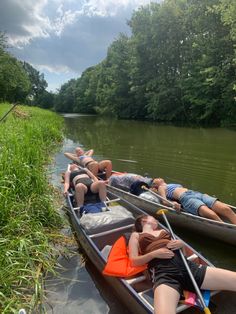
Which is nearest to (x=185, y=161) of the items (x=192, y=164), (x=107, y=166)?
(x=192, y=164)

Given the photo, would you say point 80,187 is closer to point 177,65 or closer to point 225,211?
point 225,211

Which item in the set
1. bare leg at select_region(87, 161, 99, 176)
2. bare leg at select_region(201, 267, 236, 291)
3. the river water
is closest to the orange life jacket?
the river water

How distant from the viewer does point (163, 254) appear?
4.07m

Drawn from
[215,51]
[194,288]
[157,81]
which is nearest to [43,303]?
[194,288]

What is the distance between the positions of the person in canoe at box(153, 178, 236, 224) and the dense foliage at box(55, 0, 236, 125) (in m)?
19.0

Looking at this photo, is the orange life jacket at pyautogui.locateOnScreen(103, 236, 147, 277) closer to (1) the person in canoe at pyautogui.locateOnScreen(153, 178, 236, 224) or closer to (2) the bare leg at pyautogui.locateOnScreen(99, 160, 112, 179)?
(1) the person in canoe at pyautogui.locateOnScreen(153, 178, 236, 224)

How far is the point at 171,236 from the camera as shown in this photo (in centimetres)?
489

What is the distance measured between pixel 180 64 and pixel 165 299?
35.4 m

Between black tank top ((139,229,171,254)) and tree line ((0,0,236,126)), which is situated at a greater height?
tree line ((0,0,236,126))

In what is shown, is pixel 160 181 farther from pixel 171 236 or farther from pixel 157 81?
pixel 157 81

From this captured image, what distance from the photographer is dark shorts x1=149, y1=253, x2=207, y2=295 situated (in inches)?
149

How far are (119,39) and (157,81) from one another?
48.7 ft

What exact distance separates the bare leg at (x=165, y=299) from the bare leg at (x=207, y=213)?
2.46m

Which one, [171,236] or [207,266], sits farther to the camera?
[171,236]
